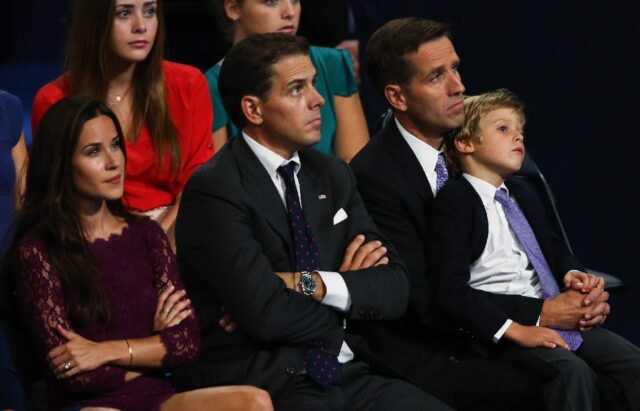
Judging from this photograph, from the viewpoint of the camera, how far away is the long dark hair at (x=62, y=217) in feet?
11.3

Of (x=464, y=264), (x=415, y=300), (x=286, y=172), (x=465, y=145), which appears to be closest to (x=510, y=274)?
(x=464, y=264)

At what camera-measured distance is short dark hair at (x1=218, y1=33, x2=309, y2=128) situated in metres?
3.87

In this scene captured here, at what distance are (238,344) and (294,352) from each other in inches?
6.1

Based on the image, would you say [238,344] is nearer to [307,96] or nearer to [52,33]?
[307,96]

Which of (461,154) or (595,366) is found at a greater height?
(461,154)

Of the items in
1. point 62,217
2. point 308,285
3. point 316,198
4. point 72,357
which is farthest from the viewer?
point 316,198

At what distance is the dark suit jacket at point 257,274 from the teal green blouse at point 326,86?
1.00m

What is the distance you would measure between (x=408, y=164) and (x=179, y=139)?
865 mm

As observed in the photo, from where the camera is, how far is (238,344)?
3.66 metres

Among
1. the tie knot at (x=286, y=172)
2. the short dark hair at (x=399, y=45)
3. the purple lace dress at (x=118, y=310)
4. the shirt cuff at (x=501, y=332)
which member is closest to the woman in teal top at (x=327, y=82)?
the short dark hair at (x=399, y=45)

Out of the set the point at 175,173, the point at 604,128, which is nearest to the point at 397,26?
the point at 175,173

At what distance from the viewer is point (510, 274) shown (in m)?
4.08

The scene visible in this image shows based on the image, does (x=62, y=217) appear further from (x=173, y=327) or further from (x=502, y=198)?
(x=502, y=198)

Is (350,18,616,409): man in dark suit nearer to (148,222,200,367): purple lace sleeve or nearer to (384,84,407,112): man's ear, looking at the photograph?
(384,84,407,112): man's ear
